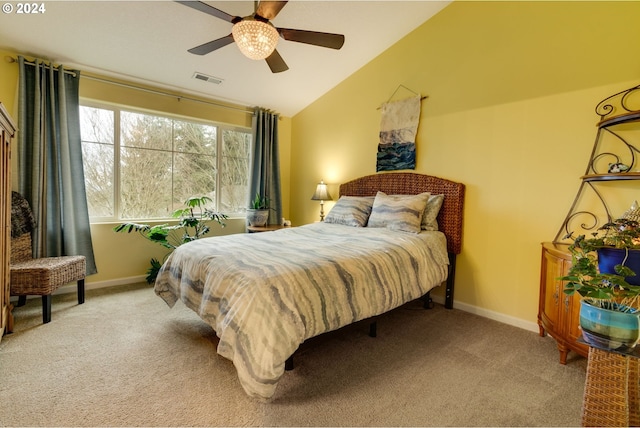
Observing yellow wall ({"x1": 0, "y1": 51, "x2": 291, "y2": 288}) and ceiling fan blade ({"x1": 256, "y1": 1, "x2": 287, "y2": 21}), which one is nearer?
ceiling fan blade ({"x1": 256, "y1": 1, "x2": 287, "y2": 21})

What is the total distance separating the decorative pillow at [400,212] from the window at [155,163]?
2.25 meters

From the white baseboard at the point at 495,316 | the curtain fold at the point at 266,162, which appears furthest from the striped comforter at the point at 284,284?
the curtain fold at the point at 266,162

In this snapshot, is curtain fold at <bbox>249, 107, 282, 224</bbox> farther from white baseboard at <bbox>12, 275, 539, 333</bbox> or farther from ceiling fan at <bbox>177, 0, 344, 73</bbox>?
ceiling fan at <bbox>177, 0, 344, 73</bbox>

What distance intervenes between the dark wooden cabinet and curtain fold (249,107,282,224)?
11.4 feet

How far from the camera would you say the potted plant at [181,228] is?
3.36m

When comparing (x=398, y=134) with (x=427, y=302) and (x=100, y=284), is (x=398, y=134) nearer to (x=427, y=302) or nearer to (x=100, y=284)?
(x=427, y=302)

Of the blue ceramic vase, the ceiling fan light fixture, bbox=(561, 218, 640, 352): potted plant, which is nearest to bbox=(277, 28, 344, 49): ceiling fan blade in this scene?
the ceiling fan light fixture

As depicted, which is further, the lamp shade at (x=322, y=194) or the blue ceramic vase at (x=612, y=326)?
the lamp shade at (x=322, y=194)

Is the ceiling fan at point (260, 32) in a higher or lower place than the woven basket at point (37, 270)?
higher

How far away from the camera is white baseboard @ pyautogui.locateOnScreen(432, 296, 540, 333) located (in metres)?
2.51

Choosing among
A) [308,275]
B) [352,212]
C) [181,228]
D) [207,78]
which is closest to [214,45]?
[207,78]

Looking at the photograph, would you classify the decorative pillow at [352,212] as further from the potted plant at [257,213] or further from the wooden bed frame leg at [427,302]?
the potted plant at [257,213]

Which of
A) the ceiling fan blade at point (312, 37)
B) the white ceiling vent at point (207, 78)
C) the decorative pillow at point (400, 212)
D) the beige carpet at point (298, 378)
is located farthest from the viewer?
the white ceiling vent at point (207, 78)

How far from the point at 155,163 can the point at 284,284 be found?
10.1 ft
